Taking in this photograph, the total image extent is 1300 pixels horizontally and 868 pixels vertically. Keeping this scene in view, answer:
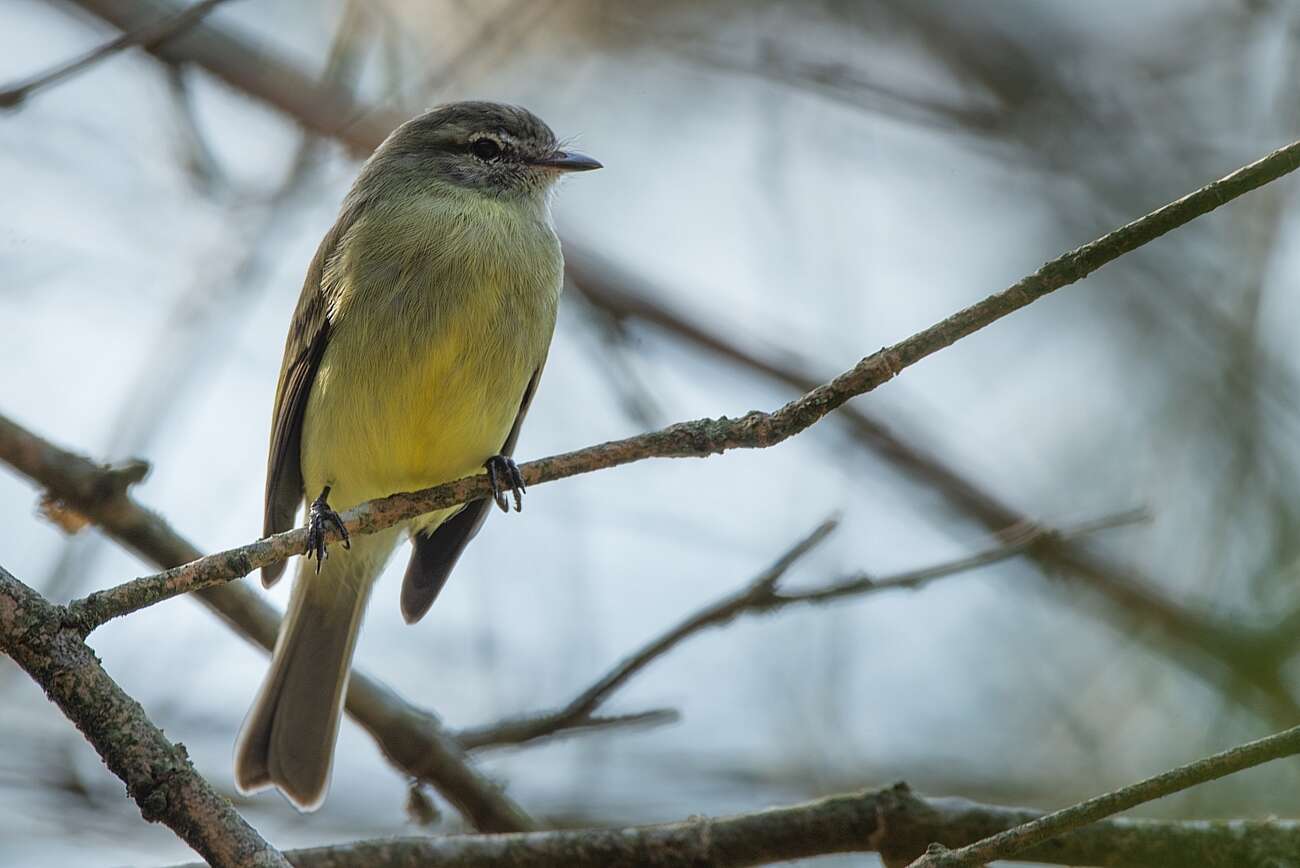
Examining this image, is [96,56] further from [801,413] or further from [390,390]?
[801,413]

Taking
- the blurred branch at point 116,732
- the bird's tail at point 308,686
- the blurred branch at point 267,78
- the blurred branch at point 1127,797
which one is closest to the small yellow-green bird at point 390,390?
the bird's tail at point 308,686

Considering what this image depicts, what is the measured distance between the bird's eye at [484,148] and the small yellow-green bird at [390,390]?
0.10m

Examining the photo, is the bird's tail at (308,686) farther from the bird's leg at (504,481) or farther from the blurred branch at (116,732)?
the blurred branch at (116,732)

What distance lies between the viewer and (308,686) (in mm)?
4316

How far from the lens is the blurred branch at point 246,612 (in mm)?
3773

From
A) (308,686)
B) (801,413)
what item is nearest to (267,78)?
(308,686)

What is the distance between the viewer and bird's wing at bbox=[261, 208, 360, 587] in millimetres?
4254

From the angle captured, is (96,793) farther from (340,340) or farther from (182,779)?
(182,779)

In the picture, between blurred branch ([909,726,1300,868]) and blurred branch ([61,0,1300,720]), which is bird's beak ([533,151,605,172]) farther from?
blurred branch ([909,726,1300,868])

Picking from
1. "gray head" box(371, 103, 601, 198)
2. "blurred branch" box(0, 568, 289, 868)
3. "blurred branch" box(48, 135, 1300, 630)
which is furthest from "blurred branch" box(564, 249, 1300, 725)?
→ "blurred branch" box(0, 568, 289, 868)

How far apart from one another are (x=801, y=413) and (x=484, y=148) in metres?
2.72

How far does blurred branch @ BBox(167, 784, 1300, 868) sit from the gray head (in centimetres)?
249

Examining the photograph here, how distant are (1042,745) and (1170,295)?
7.16 ft

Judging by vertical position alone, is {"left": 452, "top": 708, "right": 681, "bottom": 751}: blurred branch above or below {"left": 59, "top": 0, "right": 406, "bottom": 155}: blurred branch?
below
